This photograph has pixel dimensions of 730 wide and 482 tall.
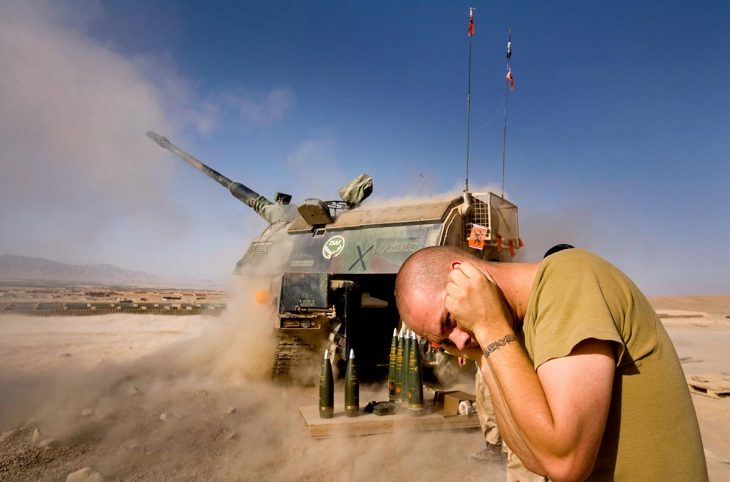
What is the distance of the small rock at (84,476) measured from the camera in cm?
443

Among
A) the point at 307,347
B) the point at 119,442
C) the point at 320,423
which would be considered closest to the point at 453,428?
the point at 320,423

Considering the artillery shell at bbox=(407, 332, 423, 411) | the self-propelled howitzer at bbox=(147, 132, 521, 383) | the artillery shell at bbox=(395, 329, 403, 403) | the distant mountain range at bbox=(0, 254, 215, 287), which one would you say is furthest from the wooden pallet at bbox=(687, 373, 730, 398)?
the distant mountain range at bbox=(0, 254, 215, 287)

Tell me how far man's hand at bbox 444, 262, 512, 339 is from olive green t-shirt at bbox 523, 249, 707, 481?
0.40 feet

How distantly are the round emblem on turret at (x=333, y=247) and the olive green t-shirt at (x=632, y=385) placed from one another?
22.9ft

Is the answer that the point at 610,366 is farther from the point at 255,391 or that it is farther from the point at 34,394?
the point at 34,394

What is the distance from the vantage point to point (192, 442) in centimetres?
559

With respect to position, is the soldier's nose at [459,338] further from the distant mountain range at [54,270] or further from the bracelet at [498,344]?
the distant mountain range at [54,270]

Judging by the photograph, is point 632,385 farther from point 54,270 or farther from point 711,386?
point 54,270

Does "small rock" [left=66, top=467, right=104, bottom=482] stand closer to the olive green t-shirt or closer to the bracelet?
the bracelet

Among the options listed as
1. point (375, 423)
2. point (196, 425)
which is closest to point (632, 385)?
point (375, 423)

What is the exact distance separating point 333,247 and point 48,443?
474 centimetres

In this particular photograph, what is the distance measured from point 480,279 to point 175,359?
9.99 meters

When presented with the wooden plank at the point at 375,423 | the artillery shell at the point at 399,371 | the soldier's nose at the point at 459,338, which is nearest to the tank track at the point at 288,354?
the wooden plank at the point at 375,423

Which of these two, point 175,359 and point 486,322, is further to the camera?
point 175,359
